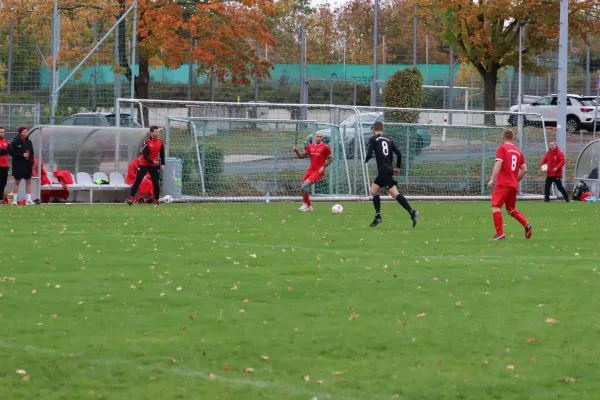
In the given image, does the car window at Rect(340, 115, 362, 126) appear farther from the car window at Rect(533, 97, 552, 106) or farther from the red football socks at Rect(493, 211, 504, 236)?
the car window at Rect(533, 97, 552, 106)

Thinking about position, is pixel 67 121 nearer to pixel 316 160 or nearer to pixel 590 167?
pixel 316 160

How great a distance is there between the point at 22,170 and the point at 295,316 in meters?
16.0

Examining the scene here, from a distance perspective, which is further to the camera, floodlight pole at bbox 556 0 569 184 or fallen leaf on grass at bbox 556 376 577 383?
floodlight pole at bbox 556 0 569 184

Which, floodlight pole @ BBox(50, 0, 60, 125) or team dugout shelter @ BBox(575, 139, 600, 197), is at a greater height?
floodlight pole @ BBox(50, 0, 60, 125)

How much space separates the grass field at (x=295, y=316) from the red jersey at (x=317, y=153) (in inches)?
231

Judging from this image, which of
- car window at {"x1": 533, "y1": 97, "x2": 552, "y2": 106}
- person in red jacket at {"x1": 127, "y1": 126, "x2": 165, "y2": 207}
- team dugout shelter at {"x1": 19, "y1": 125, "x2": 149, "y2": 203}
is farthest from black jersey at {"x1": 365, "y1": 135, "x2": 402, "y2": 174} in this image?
car window at {"x1": 533, "y1": 97, "x2": 552, "y2": 106}

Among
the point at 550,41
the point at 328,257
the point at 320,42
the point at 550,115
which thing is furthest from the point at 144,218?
Result: the point at 320,42

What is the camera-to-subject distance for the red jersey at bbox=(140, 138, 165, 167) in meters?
22.9

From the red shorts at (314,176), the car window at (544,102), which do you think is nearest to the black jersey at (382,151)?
the red shorts at (314,176)

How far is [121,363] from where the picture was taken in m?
6.87

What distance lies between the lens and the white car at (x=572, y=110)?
43.7m

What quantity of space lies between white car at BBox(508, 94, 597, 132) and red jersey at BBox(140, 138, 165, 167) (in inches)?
959

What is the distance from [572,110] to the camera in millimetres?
43906

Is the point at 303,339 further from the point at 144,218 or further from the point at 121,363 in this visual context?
the point at 144,218
